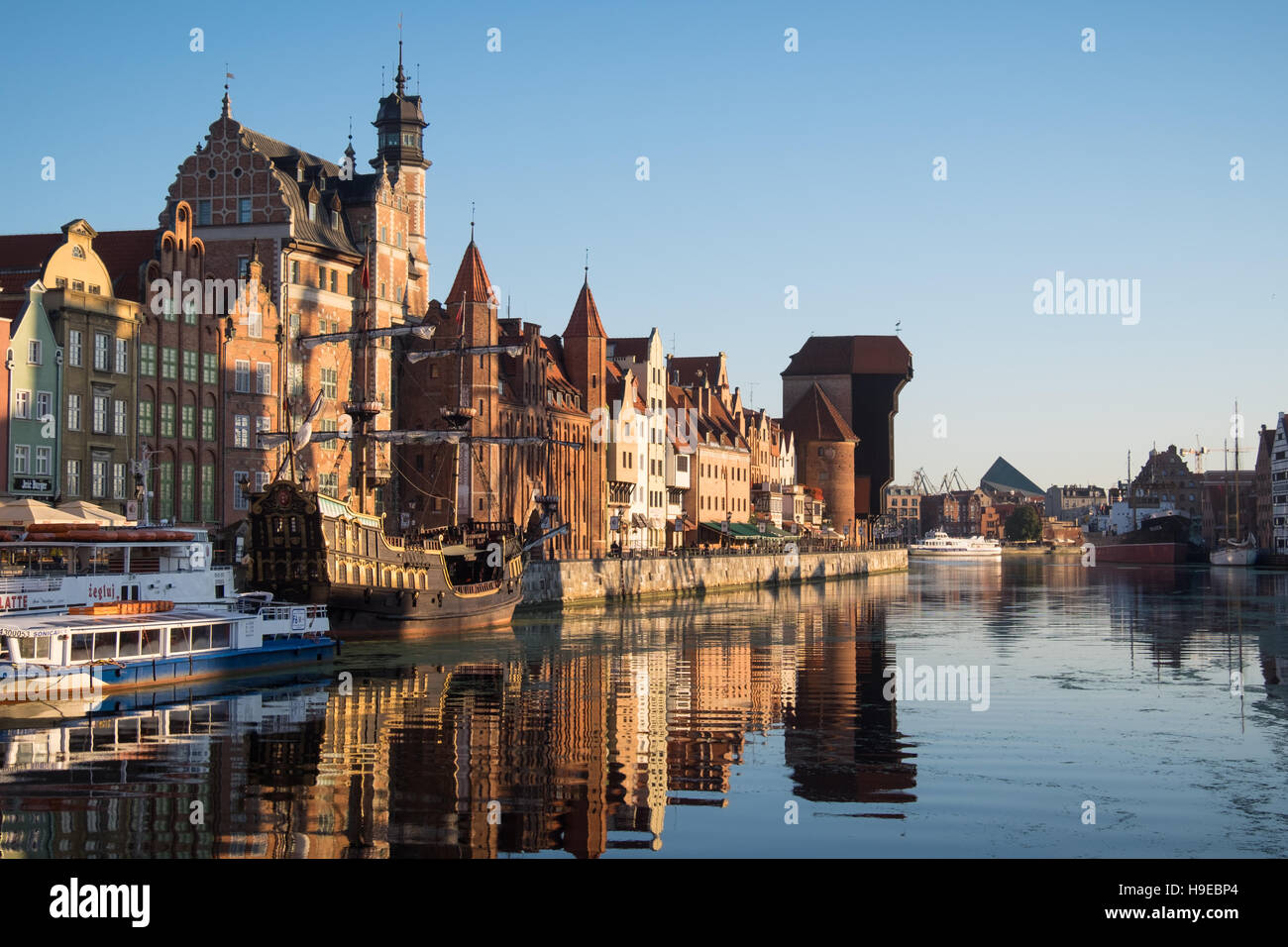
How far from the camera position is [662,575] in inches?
4304

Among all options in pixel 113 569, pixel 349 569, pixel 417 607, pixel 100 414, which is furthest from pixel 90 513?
pixel 417 607

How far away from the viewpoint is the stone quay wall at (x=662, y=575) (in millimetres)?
91938

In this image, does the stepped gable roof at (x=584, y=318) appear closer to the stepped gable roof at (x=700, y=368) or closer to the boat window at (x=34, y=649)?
the stepped gable roof at (x=700, y=368)

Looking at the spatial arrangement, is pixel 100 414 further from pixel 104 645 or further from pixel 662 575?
pixel 662 575

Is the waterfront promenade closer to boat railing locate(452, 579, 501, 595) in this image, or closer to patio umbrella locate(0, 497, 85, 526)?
boat railing locate(452, 579, 501, 595)

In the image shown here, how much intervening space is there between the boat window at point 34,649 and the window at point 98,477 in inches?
1275

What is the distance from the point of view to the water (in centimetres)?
2533

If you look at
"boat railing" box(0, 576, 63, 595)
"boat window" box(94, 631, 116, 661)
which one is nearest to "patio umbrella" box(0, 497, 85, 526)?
"boat railing" box(0, 576, 63, 595)

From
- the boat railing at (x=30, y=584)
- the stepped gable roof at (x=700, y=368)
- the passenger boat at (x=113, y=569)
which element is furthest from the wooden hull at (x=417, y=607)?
the stepped gable roof at (x=700, y=368)

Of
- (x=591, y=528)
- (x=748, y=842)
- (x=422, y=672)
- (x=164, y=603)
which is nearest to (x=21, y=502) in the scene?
(x=164, y=603)

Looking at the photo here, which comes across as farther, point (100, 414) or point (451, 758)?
point (100, 414)

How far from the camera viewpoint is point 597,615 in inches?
3489

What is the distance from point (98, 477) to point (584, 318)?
52937 mm
